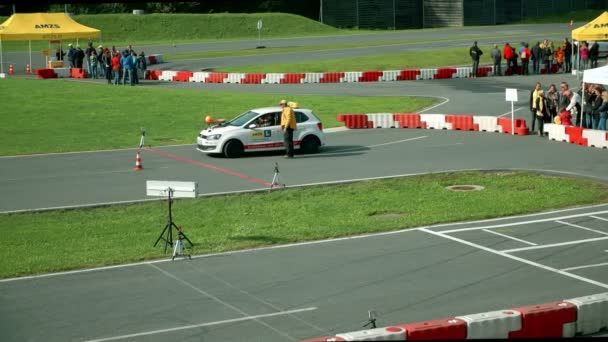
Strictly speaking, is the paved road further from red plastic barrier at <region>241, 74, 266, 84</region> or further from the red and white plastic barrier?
red plastic barrier at <region>241, 74, 266, 84</region>

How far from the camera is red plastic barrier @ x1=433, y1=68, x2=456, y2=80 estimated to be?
50.7 meters

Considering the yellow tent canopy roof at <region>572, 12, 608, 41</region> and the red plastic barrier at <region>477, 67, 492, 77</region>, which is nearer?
the yellow tent canopy roof at <region>572, 12, 608, 41</region>

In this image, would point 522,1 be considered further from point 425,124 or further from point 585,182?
point 585,182

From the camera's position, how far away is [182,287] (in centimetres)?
1510

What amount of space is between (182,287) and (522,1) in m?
80.7

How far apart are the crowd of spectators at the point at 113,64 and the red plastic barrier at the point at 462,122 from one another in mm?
19092

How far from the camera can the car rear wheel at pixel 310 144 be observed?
29344 mm

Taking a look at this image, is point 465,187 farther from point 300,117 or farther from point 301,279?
point 301,279

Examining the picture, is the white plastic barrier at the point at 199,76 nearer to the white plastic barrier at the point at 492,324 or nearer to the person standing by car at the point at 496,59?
the person standing by car at the point at 496,59

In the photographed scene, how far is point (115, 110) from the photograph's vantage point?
39.7 m

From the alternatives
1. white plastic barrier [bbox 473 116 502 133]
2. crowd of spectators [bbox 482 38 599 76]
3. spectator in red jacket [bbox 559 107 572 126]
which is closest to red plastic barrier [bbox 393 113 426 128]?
white plastic barrier [bbox 473 116 502 133]

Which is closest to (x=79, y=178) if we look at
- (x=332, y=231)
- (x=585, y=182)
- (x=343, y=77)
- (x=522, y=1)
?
(x=332, y=231)

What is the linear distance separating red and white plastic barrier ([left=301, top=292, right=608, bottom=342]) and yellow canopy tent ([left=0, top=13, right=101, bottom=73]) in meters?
39.5

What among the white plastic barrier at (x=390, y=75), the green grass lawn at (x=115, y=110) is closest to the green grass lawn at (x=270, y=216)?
the green grass lawn at (x=115, y=110)
